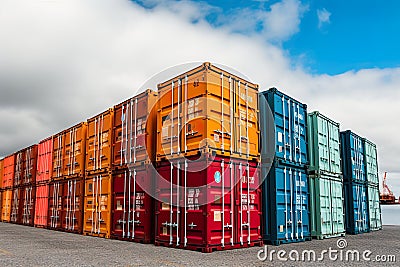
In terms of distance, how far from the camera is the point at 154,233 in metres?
10.6

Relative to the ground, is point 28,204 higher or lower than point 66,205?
lower

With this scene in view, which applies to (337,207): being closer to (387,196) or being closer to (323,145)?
(323,145)

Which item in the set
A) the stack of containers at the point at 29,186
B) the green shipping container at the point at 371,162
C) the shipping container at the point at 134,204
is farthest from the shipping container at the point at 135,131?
the green shipping container at the point at 371,162

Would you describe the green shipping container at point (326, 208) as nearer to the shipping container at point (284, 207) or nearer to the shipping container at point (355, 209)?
the shipping container at point (284, 207)

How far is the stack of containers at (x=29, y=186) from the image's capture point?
61.6 ft

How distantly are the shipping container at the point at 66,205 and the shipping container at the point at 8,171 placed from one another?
7841 millimetres

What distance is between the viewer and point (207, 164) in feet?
28.7

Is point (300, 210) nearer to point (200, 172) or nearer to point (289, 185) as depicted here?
point (289, 185)

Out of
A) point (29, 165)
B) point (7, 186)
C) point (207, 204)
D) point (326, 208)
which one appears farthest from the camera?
point (7, 186)

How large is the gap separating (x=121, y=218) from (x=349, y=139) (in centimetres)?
1002

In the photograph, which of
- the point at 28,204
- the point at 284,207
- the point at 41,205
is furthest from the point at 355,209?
the point at 28,204

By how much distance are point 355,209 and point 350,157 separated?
7.10 ft

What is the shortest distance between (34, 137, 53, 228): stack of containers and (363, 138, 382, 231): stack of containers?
49.2 ft

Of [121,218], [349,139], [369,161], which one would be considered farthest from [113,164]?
[369,161]
